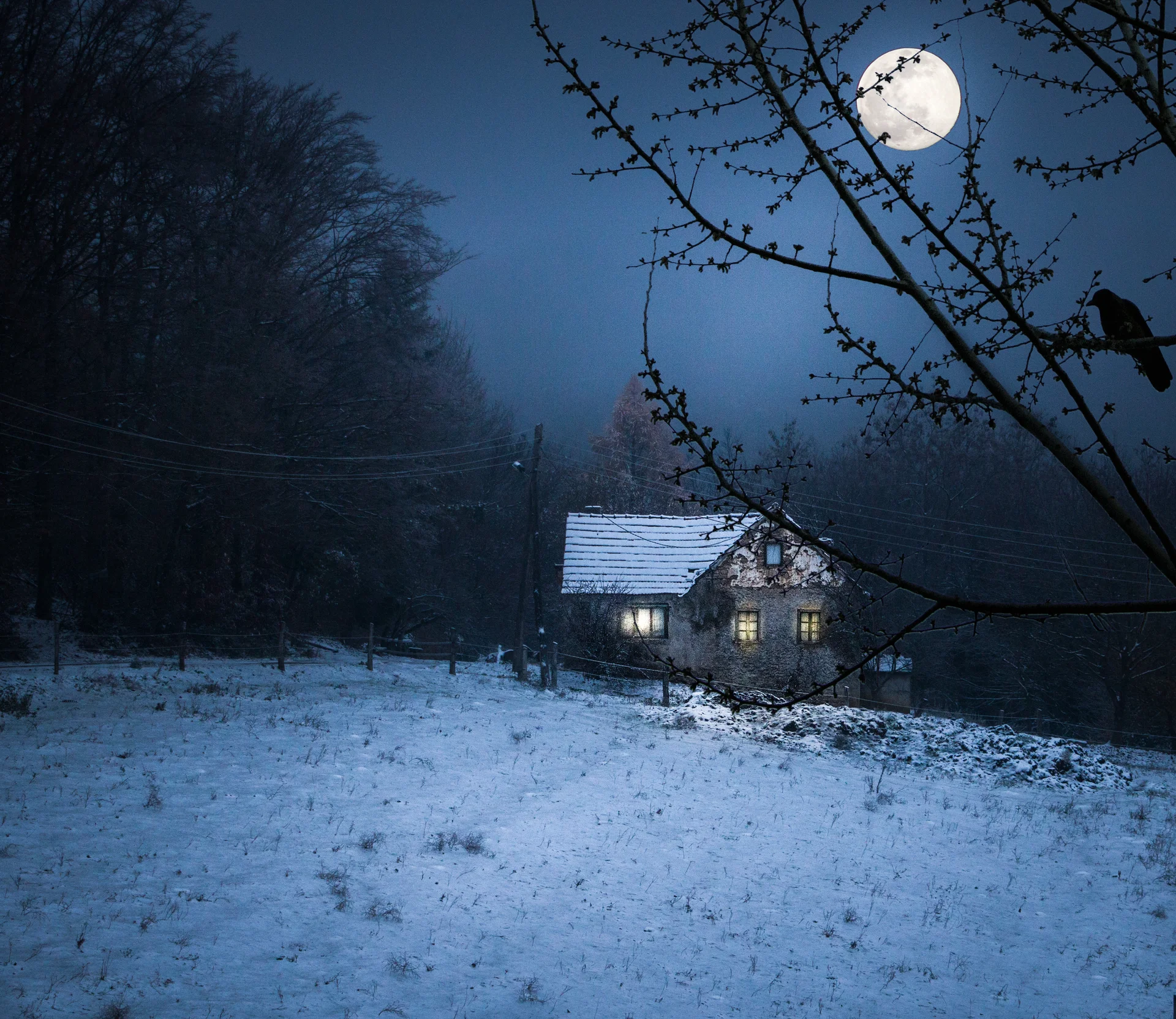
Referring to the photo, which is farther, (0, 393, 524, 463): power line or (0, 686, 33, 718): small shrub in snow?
(0, 393, 524, 463): power line

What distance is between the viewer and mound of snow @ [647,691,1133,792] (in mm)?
19953

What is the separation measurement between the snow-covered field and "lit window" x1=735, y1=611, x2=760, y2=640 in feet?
40.8

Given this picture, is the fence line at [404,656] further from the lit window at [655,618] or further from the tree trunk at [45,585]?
the tree trunk at [45,585]

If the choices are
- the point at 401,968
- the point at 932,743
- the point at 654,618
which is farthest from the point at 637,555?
the point at 401,968

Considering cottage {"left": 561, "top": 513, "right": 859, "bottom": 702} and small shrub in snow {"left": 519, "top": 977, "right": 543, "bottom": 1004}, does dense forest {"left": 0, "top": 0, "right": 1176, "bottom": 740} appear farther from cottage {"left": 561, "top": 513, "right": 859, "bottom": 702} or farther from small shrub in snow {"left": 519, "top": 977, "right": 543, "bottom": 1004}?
small shrub in snow {"left": 519, "top": 977, "right": 543, "bottom": 1004}

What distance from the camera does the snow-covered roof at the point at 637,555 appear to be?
3300 cm

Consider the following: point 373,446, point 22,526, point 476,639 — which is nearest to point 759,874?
point 22,526

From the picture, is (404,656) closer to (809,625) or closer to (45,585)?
(45,585)

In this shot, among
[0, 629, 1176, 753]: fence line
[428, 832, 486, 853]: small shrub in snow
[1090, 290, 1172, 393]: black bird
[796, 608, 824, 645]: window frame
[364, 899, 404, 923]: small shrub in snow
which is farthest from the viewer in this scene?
[796, 608, 824, 645]: window frame

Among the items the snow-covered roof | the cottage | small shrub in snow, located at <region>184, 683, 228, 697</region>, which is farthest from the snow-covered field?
the snow-covered roof

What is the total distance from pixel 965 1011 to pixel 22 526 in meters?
22.5

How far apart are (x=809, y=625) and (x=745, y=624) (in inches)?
89.4

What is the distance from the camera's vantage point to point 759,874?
12.1 metres

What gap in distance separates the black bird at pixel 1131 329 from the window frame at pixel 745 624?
98.8 ft
